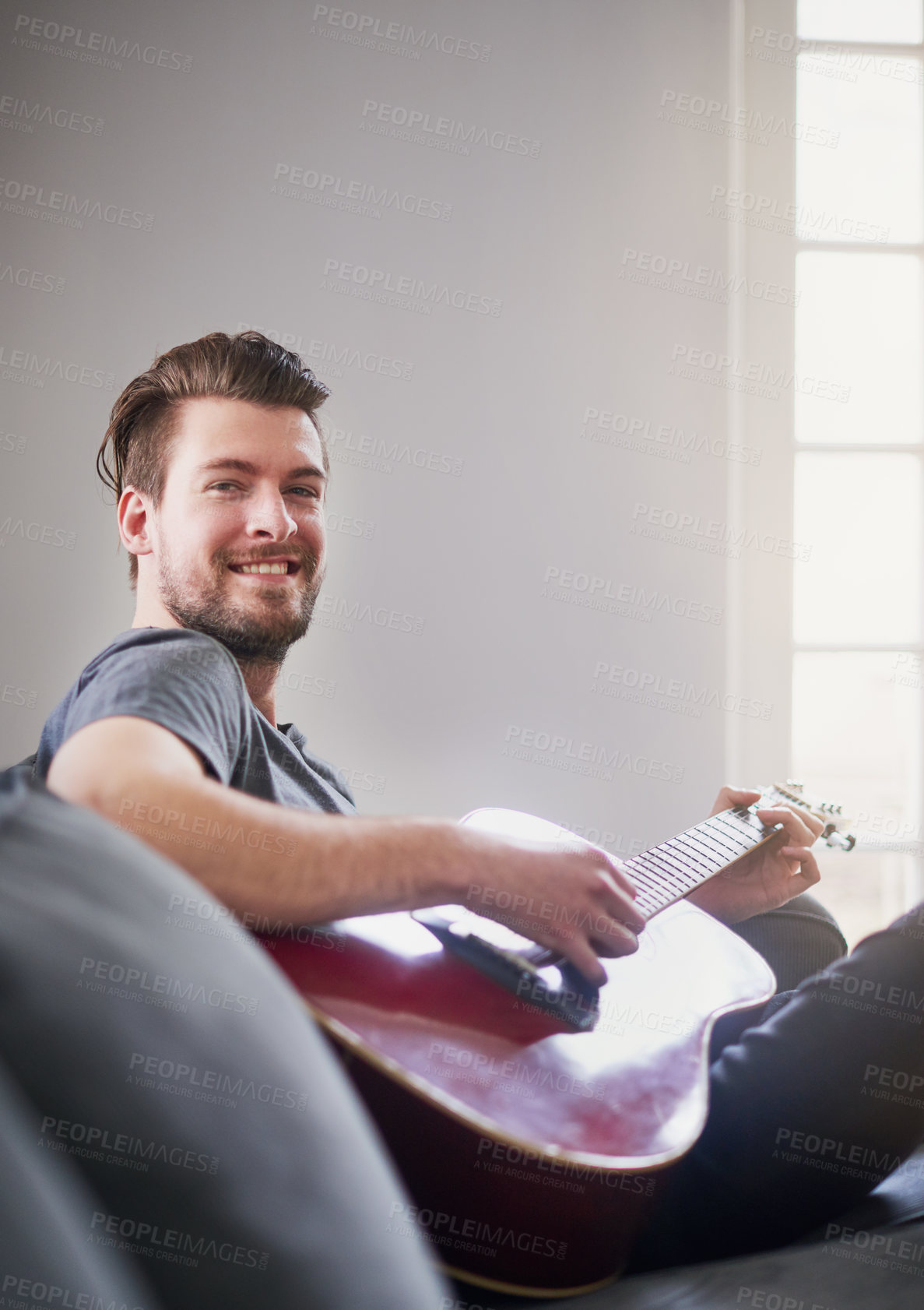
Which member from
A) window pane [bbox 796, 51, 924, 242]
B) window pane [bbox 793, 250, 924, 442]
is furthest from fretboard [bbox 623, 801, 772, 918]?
window pane [bbox 796, 51, 924, 242]

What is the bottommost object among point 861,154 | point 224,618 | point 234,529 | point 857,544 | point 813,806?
point 813,806

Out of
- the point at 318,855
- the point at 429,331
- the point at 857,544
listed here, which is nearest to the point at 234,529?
the point at 318,855

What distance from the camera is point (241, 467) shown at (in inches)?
40.4

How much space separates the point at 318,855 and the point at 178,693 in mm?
166

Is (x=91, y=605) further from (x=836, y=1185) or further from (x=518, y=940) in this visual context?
(x=836, y=1185)

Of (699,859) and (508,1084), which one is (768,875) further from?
(508,1084)

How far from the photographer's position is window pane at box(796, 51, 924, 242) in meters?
1.92

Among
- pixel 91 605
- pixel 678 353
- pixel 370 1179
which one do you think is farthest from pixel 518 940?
pixel 678 353

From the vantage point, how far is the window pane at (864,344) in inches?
76.0

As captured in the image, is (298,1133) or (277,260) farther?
(277,260)

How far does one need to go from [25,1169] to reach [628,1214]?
1.43 feet

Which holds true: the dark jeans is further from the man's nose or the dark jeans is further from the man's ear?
the man's ear

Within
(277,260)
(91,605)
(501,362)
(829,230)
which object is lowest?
(91,605)

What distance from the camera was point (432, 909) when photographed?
0.77m
